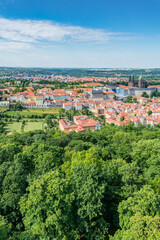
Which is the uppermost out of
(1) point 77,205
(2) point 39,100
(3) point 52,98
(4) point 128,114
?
(1) point 77,205

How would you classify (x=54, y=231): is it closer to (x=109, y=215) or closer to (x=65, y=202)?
(x=65, y=202)

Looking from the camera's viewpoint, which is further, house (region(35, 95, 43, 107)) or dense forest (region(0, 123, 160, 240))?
house (region(35, 95, 43, 107))

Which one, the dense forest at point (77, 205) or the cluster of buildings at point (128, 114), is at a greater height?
the dense forest at point (77, 205)

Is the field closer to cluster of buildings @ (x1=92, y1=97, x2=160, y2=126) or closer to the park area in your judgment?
the park area

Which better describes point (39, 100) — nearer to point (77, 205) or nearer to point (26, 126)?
point (26, 126)

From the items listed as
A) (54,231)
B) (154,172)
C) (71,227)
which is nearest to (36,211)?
(54,231)

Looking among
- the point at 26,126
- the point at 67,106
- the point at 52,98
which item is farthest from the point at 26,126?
the point at 52,98

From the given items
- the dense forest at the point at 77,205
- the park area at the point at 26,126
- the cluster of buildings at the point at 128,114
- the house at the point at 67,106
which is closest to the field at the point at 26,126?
the park area at the point at 26,126

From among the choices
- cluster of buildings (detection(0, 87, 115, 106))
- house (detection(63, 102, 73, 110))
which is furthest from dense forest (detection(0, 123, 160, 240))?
cluster of buildings (detection(0, 87, 115, 106))

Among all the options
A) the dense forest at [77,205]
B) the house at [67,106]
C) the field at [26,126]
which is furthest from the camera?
Result: the house at [67,106]

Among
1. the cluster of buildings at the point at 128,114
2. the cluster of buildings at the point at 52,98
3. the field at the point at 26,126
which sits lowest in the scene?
the field at the point at 26,126

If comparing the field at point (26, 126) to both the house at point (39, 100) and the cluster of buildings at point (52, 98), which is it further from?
the house at point (39, 100)
